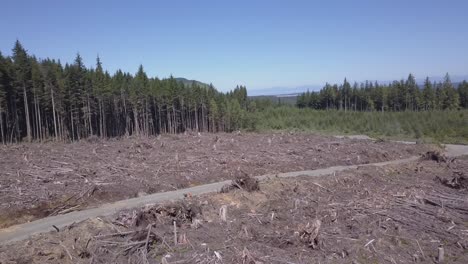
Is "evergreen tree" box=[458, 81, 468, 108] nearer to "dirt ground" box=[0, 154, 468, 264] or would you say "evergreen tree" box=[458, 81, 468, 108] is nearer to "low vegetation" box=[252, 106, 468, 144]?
"low vegetation" box=[252, 106, 468, 144]

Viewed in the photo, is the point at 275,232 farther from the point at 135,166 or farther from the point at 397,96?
the point at 397,96

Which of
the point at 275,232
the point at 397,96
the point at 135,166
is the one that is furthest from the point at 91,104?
the point at 397,96

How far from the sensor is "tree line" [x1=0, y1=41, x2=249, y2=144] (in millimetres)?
52188

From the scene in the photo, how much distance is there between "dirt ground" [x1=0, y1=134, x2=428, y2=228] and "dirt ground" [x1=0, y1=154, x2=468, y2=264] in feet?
Result: 16.0

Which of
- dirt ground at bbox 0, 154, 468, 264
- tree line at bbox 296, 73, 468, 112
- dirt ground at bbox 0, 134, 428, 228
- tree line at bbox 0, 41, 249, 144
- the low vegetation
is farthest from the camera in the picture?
tree line at bbox 296, 73, 468, 112

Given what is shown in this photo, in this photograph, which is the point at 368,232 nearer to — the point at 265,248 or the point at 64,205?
the point at 265,248

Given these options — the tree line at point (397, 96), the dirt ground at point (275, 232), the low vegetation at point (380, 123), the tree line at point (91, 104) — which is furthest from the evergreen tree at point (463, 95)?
the dirt ground at point (275, 232)

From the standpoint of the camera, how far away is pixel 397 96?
325 ft

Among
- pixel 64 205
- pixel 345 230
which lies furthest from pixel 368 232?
pixel 64 205

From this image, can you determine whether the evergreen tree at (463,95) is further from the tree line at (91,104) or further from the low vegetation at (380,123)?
the tree line at (91,104)

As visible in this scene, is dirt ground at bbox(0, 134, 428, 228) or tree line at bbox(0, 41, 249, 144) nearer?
dirt ground at bbox(0, 134, 428, 228)

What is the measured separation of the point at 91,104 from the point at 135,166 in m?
43.3

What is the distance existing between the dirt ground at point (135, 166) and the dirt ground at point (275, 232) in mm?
4871

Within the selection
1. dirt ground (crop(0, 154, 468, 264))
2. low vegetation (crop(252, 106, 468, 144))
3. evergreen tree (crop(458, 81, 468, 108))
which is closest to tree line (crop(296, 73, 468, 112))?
evergreen tree (crop(458, 81, 468, 108))
